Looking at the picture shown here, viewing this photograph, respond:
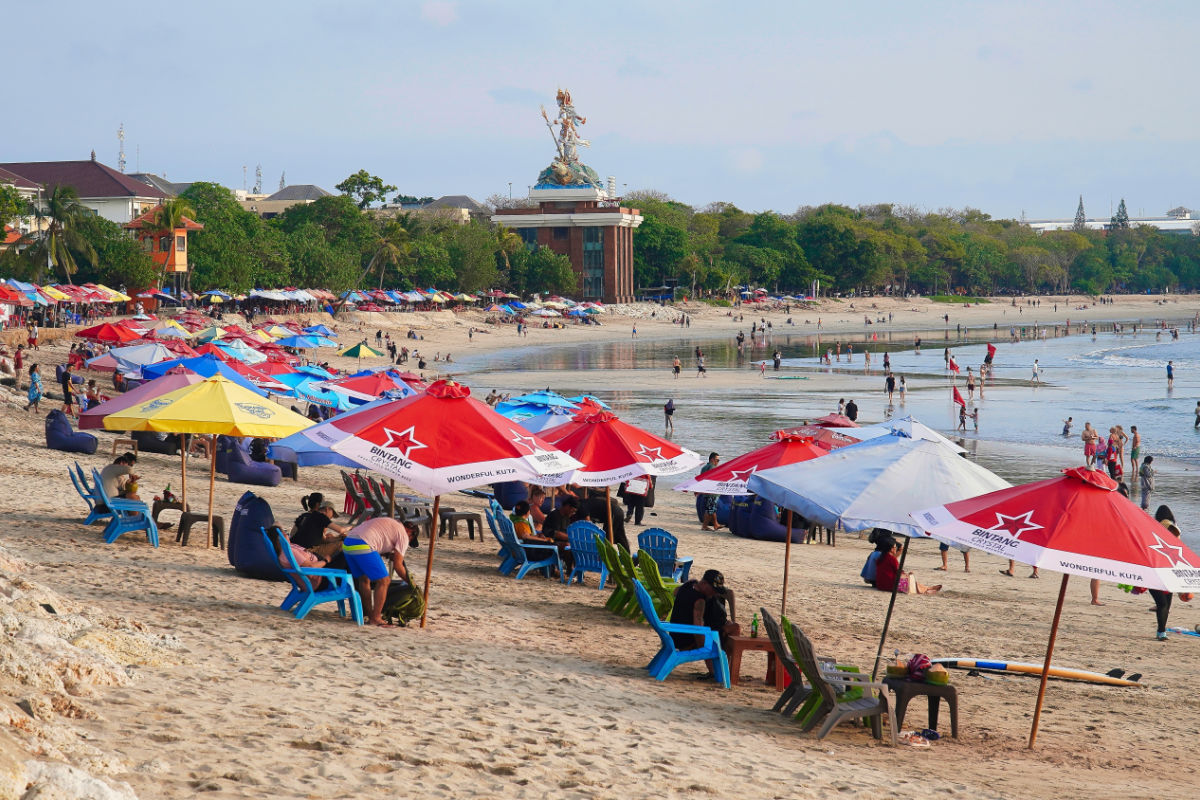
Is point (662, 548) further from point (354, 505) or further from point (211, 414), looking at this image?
point (354, 505)

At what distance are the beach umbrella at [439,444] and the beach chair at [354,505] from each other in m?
4.92

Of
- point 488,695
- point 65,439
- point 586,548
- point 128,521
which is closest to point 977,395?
point 65,439

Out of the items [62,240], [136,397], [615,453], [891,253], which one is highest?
[891,253]

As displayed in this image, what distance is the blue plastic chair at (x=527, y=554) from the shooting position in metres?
11.7

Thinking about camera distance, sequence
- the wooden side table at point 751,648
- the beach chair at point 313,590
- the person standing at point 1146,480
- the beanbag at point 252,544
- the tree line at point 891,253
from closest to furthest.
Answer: the wooden side table at point 751,648
the beach chair at point 313,590
the beanbag at point 252,544
the person standing at point 1146,480
the tree line at point 891,253

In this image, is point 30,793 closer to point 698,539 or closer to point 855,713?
point 855,713

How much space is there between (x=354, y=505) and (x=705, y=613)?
769 centimetres

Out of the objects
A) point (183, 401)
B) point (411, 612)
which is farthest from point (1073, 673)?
point (183, 401)

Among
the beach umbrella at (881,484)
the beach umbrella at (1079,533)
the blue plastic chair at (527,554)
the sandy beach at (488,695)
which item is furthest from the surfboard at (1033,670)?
the blue plastic chair at (527,554)

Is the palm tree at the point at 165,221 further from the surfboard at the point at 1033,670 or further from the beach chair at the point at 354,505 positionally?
the surfboard at the point at 1033,670

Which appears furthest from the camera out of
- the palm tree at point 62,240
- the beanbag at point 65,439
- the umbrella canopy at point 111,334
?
the palm tree at point 62,240

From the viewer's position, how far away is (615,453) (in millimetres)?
11055

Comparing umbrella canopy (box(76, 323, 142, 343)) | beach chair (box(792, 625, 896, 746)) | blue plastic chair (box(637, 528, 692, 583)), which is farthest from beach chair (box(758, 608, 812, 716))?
umbrella canopy (box(76, 323, 142, 343))

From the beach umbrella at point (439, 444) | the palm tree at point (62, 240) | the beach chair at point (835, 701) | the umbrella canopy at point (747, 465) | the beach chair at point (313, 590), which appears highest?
the palm tree at point (62, 240)
